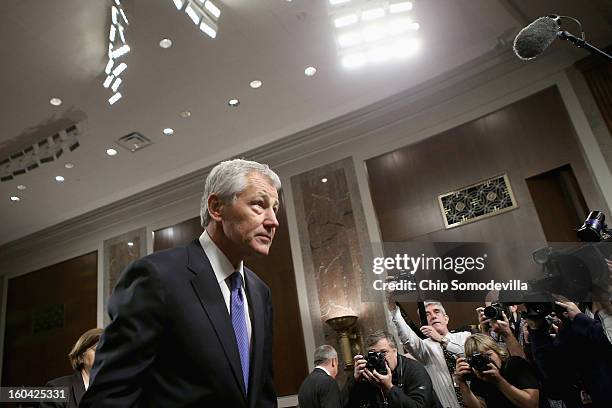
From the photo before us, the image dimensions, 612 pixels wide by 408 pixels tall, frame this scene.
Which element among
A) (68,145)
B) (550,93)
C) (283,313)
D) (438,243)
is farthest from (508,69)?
(68,145)

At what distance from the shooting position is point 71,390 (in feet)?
8.52

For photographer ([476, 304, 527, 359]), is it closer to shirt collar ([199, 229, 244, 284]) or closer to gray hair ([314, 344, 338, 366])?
gray hair ([314, 344, 338, 366])

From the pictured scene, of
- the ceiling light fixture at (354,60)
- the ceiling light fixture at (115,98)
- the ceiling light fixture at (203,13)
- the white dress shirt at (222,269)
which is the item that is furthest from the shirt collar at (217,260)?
the ceiling light fixture at (115,98)

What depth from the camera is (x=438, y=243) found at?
19.6 ft

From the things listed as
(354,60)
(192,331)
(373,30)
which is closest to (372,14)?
(373,30)

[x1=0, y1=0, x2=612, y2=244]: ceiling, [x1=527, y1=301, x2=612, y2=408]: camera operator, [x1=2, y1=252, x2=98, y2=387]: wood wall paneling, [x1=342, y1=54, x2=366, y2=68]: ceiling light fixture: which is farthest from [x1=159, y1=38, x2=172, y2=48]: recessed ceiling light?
[x1=2, y1=252, x2=98, y2=387]: wood wall paneling

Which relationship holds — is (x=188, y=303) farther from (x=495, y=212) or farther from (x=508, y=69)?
(x=508, y=69)

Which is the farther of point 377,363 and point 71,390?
point 377,363

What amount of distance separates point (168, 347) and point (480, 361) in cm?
211

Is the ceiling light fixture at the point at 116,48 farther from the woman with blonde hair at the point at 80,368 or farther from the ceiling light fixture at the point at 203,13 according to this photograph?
the woman with blonde hair at the point at 80,368

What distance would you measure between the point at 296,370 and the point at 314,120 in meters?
3.39

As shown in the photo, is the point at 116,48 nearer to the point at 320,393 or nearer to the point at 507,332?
the point at 320,393

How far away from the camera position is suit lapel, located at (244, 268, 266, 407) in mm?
1235

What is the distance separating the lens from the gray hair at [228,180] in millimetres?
1447
